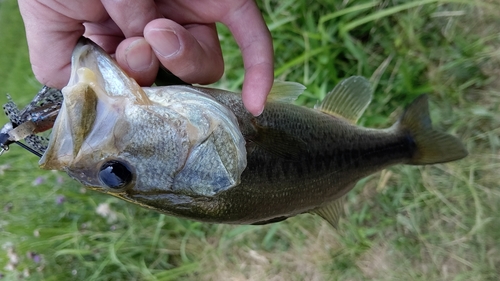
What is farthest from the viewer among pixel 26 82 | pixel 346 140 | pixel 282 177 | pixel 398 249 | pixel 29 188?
pixel 26 82

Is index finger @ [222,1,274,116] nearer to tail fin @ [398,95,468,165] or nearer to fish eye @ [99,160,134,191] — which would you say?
fish eye @ [99,160,134,191]

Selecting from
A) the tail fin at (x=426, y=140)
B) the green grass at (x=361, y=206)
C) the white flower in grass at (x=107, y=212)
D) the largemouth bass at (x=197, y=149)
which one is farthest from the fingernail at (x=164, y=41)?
the white flower in grass at (x=107, y=212)

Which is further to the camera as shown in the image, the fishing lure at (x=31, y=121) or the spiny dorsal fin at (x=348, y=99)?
the spiny dorsal fin at (x=348, y=99)

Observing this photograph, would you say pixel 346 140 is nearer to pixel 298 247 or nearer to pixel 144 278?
pixel 298 247

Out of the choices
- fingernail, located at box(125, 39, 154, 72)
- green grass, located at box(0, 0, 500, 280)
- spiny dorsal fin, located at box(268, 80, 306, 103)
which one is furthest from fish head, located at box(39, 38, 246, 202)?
green grass, located at box(0, 0, 500, 280)

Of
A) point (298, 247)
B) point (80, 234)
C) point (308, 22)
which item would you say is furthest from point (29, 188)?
point (308, 22)

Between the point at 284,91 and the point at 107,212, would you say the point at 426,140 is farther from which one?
the point at 107,212

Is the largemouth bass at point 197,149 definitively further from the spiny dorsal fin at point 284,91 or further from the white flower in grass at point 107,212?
the white flower in grass at point 107,212
